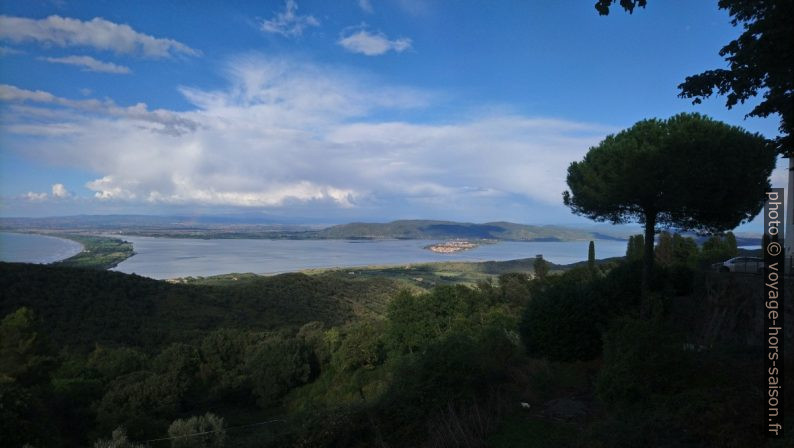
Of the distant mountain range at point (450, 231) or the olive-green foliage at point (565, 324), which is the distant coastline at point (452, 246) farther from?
the olive-green foliage at point (565, 324)

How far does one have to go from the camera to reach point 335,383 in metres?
25.3

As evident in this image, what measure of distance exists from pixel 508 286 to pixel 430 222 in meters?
118

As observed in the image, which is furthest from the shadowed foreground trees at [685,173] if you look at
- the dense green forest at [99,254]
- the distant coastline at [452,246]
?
the distant coastline at [452,246]

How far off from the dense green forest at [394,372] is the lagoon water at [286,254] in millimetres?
24683

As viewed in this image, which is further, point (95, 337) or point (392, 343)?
point (95, 337)

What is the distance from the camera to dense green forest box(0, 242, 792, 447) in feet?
17.9

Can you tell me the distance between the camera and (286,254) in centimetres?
9981

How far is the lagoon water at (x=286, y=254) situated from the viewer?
70.8 m

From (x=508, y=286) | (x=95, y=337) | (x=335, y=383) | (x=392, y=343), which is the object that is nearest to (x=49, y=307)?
(x=95, y=337)

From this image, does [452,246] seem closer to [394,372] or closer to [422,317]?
[422,317]

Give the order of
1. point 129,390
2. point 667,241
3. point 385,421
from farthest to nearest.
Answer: point 667,241
point 129,390
point 385,421

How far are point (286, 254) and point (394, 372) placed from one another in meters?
94.1

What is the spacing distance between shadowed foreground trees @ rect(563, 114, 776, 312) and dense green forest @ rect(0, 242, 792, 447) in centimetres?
178

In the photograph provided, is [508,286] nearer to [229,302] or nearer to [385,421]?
[229,302]
